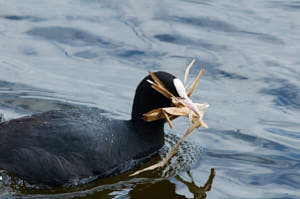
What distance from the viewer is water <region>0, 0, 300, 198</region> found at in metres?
5.46

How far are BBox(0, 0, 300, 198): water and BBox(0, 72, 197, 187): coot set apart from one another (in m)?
0.15

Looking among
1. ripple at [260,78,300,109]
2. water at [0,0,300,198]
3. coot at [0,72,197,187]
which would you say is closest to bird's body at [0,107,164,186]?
coot at [0,72,197,187]

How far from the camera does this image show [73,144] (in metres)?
5.07

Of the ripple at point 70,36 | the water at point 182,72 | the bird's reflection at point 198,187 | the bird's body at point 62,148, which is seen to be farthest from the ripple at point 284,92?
the bird's body at point 62,148

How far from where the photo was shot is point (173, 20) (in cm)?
949

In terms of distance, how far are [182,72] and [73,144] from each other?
310 cm

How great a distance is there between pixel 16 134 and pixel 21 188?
0.47 metres

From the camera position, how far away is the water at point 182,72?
5465 mm

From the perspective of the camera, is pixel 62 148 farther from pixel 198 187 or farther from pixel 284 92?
pixel 284 92

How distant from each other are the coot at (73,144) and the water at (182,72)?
0.15 m

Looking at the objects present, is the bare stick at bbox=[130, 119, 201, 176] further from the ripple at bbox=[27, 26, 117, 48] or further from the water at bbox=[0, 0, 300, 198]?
the ripple at bbox=[27, 26, 117, 48]

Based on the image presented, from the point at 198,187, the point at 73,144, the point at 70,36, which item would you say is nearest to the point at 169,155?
the point at 198,187

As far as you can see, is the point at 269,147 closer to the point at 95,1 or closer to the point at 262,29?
the point at 262,29

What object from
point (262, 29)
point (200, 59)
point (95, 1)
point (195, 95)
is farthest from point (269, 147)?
point (95, 1)
